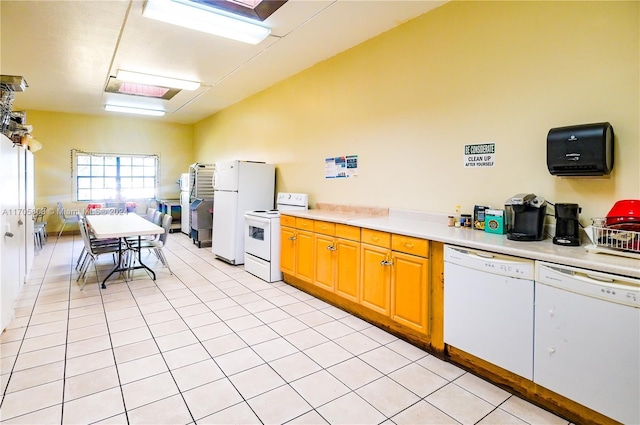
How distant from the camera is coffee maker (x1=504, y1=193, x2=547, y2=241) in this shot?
231 cm

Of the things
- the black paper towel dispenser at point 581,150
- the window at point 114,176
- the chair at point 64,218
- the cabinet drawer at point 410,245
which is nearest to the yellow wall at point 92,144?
the window at point 114,176

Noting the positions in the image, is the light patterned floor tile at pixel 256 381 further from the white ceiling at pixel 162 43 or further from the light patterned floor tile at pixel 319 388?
the white ceiling at pixel 162 43

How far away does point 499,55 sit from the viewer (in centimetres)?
272

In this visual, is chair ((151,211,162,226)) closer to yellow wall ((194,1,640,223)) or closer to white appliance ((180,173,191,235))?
white appliance ((180,173,191,235))

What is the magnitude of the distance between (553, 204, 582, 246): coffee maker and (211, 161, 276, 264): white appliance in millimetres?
4096

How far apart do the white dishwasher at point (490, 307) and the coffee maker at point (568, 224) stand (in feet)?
1.21

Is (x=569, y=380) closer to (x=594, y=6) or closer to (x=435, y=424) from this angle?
(x=435, y=424)

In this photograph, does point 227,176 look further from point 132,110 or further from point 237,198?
point 132,110

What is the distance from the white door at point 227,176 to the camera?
526cm

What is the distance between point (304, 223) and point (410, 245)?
1.57m

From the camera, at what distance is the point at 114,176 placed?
8734 millimetres

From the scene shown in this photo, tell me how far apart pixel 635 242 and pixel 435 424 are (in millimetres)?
1437

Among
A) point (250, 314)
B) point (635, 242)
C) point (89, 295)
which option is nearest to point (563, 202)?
point (635, 242)

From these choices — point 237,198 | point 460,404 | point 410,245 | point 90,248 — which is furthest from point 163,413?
point 237,198
